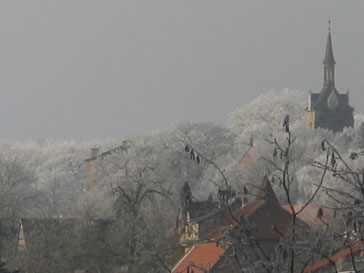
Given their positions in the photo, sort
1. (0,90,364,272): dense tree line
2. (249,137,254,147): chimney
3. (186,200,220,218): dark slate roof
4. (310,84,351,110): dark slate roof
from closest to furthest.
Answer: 1. (186,200,220,218): dark slate roof
2. (0,90,364,272): dense tree line
3. (249,137,254,147): chimney
4. (310,84,351,110): dark slate roof

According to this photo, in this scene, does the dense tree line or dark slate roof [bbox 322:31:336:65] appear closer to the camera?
the dense tree line

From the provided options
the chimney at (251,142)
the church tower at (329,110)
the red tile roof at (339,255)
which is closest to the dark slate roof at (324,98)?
the church tower at (329,110)

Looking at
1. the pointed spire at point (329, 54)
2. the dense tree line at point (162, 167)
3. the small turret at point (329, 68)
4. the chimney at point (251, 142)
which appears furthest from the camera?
the pointed spire at point (329, 54)

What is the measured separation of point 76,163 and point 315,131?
3301 cm

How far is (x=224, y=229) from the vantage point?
8.59 metres

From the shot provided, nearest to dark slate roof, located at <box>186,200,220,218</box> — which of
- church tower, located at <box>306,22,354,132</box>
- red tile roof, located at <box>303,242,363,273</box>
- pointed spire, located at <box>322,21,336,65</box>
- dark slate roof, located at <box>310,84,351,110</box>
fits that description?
red tile roof, located at <box>303,242,363,273</box>

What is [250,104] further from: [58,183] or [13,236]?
[13,236]

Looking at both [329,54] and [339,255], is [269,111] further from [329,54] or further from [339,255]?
[339,255]

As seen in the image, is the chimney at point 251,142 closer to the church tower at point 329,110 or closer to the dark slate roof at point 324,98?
the church tower at point 329,110

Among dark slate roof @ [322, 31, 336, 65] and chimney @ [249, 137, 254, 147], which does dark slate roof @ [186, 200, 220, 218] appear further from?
dark slate roof @ [322, 31, 336, 65]

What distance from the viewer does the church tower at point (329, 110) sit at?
11794 centimetres

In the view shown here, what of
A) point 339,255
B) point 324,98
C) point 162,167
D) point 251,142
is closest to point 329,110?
point 324,98

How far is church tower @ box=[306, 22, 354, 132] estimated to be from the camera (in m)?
118

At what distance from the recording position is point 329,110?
11938 centimetres
